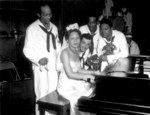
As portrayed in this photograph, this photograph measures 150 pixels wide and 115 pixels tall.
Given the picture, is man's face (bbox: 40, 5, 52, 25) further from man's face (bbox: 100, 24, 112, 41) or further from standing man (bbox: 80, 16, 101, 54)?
man's face (bbox: 100, 24, 112, 41)

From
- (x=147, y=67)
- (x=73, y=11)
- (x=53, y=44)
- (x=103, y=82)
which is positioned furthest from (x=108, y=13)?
(x=103, y=82)

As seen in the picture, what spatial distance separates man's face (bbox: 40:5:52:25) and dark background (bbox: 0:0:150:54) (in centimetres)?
268

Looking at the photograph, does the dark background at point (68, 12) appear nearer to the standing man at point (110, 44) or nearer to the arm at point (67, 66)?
the standing man at point (110, 44)

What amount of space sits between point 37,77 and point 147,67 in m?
A: 1.92

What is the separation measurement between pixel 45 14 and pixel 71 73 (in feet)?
4.29

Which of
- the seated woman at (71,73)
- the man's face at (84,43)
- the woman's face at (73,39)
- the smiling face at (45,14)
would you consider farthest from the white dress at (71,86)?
the smiling face at (45,14)

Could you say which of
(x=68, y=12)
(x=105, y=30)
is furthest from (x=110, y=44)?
(x=68, y=12)

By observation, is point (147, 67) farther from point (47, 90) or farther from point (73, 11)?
point (73, 11)

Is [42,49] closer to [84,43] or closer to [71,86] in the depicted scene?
[84,43]

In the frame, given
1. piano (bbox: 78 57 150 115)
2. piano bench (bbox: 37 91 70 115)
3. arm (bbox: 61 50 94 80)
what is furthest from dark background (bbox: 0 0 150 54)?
piano (bbox: 78 57 150 115)

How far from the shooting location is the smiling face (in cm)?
393

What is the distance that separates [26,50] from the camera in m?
3.98

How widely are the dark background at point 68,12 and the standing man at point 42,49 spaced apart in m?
2.62

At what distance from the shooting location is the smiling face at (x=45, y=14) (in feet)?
12.9
